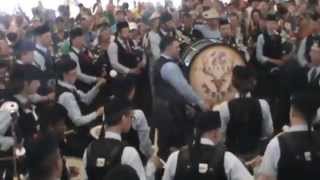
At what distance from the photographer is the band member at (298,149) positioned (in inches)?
165

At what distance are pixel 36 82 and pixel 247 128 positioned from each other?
183 centimetres

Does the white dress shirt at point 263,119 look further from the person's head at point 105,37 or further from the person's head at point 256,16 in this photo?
the person's head at point 256,16

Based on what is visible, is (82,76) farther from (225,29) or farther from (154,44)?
(225,29)

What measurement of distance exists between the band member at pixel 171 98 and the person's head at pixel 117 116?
1997 millimetres

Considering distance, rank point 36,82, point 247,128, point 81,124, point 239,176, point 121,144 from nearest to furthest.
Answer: point 239,176 < point 121,144 < point 247,128 < point 36,82 < point 81,124

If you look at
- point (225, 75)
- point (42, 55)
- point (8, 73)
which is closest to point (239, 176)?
point (8, 73)

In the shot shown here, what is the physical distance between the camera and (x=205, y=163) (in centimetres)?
416

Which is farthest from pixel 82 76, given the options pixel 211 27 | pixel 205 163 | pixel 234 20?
pixel 205 163

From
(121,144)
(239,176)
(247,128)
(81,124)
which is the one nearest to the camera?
(239,176)

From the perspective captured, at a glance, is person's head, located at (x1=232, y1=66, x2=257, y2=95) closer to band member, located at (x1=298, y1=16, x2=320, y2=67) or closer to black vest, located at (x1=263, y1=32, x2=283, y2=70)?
band member, located at (x1=298, y1=16, x2=320, y2=67)

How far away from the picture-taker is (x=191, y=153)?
13.9 feet

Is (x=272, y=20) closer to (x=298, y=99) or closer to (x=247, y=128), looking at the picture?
(x=247, y=128)

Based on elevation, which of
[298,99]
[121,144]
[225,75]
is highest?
[298,99]

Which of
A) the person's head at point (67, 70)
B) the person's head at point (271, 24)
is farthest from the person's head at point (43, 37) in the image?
the person's head at point (271, 24)
